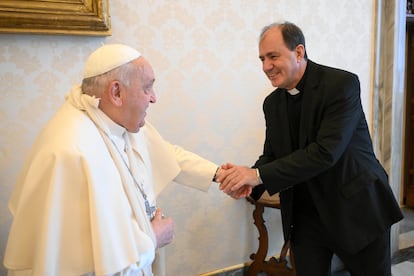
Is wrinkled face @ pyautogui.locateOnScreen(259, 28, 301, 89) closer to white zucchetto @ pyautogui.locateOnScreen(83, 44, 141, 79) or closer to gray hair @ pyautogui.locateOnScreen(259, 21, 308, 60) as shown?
gray hair @ pyautogui.locateOnScreen(259, 21, 308, 60)

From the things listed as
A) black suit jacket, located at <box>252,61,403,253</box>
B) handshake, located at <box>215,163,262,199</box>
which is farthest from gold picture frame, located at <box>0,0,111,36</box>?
black suit jacket, located at <box>252,61,403,253</box>

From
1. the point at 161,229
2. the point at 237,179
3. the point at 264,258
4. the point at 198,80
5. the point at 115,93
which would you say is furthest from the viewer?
the point at 264,258

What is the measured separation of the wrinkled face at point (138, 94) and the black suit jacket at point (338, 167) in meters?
0.66

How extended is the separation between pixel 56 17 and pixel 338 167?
1464 millimetres

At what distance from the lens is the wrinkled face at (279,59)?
1799 millimetres

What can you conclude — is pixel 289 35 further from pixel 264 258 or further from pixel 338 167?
pixel 264 258

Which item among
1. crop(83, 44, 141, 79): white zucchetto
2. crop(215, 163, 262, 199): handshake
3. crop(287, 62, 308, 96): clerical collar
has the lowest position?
crop(215, 163, 262, 199): handshake

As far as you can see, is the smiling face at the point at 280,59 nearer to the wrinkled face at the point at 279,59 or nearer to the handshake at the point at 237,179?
the wrinkled face at the point at 279,59

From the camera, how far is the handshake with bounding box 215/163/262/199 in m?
1.92

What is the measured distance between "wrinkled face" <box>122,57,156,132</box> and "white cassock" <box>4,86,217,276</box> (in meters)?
0.09

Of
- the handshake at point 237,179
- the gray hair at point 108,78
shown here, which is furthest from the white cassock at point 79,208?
the handshake at point 237,179

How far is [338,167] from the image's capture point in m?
1.83

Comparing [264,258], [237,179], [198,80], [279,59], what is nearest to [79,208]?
[237,179]

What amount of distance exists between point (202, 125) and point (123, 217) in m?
1.22
